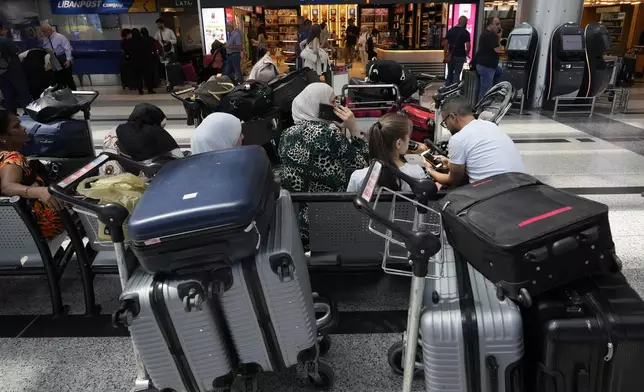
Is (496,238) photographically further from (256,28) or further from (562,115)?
(256,28)

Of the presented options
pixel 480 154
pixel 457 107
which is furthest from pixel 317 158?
pixel 457 107

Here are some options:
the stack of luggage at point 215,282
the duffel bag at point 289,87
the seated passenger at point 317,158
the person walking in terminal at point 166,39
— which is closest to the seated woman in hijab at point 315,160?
the seated passenger at point 317,158

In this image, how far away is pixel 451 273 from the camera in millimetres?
1817

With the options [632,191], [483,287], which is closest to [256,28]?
[632,191]

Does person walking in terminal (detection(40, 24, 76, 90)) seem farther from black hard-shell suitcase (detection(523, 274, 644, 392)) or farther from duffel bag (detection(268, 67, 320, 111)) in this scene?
black hard-shell suitcase (detection(523, 274, 644, 392))

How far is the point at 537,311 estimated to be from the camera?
61.4 inches

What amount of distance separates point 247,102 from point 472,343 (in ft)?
11.1

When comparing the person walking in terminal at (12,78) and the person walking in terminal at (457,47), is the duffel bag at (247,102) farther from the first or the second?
the person walking in terminal at (457,47)

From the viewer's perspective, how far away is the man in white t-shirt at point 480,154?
2820 millimetres

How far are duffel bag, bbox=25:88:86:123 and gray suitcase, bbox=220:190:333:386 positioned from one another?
321cm

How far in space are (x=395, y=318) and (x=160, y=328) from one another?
1404 mm

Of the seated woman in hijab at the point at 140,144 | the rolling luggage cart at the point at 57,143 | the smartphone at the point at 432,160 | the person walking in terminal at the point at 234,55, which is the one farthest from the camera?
the person walking in terminal at the point at 234,55

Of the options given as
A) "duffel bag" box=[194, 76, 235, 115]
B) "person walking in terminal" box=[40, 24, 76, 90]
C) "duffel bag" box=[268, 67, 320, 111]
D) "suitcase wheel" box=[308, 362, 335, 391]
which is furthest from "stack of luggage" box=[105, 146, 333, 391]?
"person walking in terminal" box=[40, 24, 76, 90]

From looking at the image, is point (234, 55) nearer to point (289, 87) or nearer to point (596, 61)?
point (289, 87)
